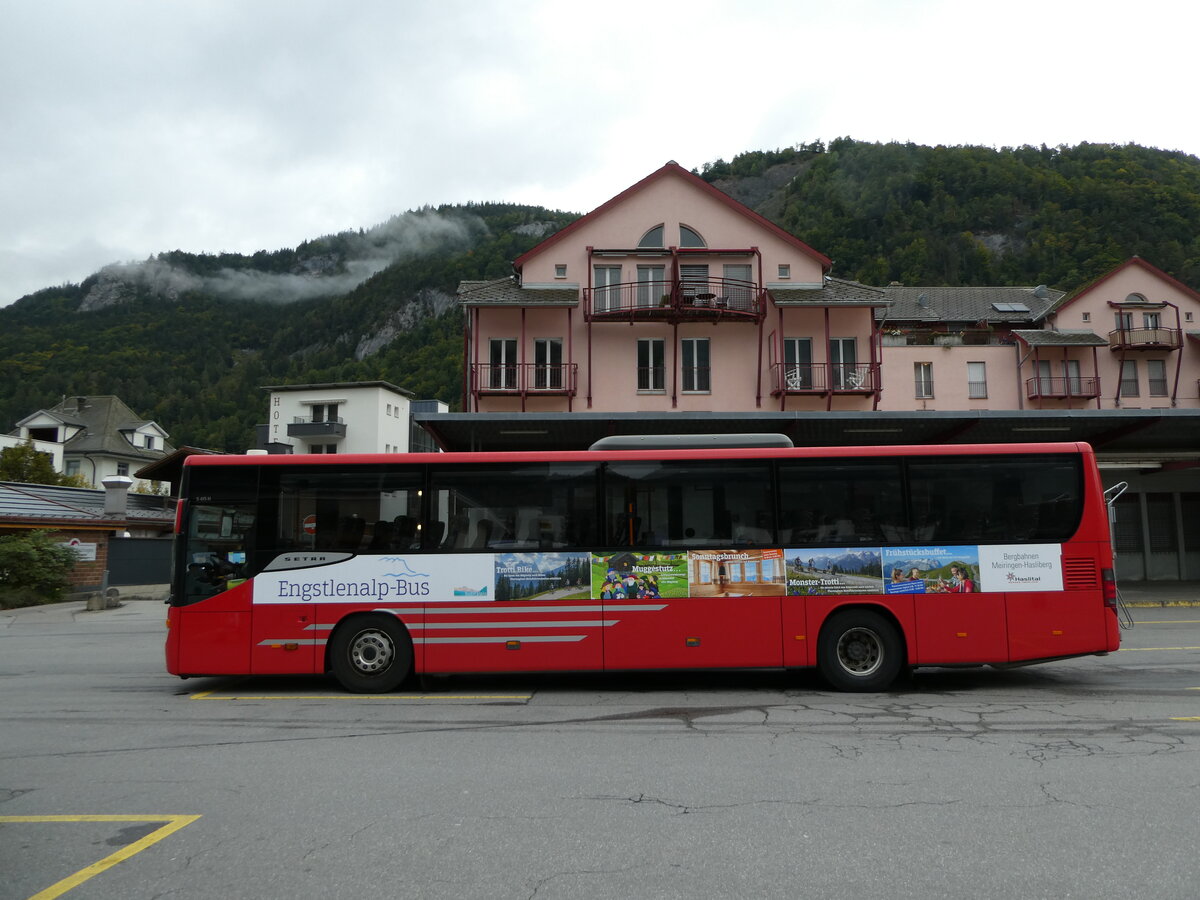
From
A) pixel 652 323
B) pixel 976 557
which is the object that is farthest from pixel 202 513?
pixel 652 323

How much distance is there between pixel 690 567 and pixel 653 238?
27346 millimetres

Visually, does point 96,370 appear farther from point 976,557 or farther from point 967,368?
point 976,557

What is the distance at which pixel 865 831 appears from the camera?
5.07m

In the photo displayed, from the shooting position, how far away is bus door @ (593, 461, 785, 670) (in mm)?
10164

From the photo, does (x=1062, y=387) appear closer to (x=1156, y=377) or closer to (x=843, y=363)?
(x=1156, y=377)

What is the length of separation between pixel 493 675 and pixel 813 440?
1662 centimetres

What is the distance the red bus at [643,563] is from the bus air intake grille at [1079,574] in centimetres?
2

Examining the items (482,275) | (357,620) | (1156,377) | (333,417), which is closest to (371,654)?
(357,620)

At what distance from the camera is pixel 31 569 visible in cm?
2711

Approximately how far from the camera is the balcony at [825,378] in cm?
3378

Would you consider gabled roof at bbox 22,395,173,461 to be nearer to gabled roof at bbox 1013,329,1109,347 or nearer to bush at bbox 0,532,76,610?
bush at bbox 0,532,76,610

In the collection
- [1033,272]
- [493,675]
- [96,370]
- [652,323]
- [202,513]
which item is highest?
[1033,272]

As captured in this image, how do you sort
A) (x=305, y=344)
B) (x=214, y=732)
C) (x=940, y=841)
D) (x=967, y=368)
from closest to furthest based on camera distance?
(x=940, y=841)
(x=214, y=732)
(x=967, y=368)
(x=305, y=344)

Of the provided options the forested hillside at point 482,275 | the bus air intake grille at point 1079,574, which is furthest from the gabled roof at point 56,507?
the forested hillside at point 482,275
